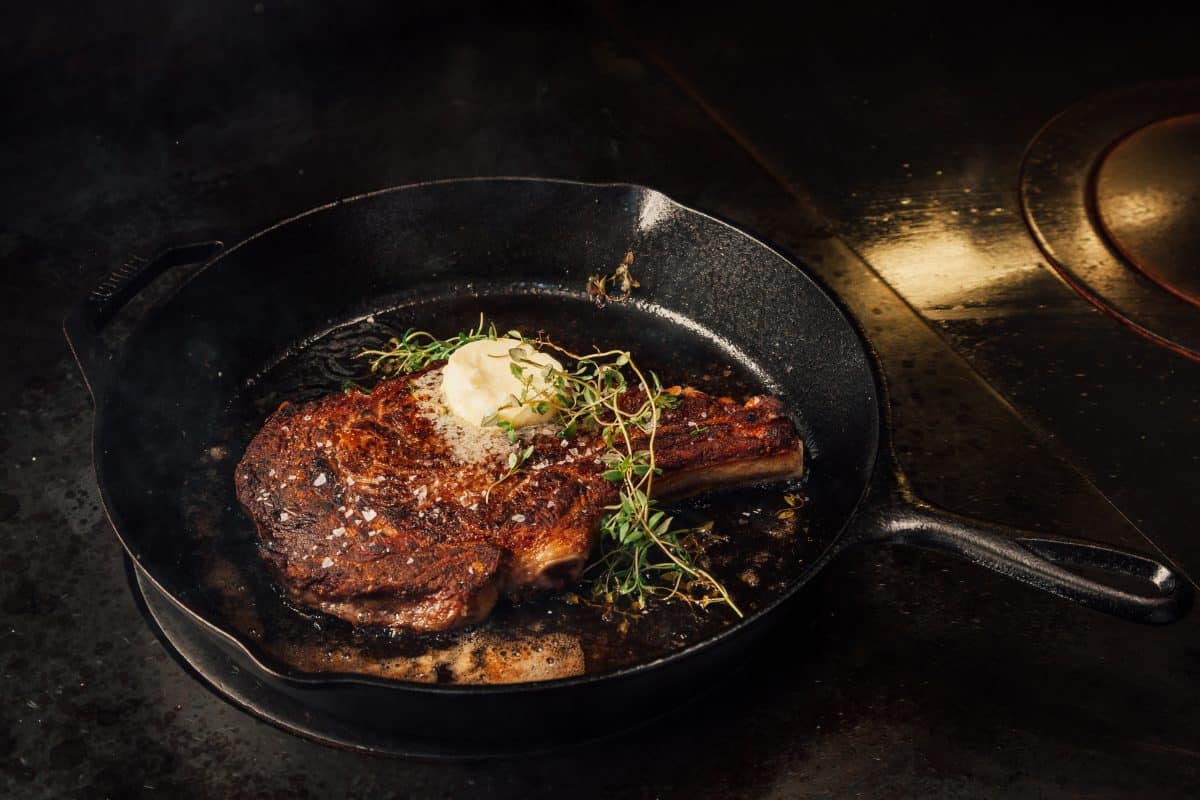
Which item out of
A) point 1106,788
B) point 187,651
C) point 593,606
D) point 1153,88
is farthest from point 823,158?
point 187,651

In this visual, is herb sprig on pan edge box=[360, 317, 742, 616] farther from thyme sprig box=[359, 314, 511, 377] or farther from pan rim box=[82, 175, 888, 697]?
pan rim box=[82, 175, 888, 697]

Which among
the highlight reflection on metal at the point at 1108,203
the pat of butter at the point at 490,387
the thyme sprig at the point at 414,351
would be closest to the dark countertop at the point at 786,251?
the highlight reflection on metal at the point at 1108,203

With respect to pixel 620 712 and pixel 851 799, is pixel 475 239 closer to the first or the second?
pixel 620 712

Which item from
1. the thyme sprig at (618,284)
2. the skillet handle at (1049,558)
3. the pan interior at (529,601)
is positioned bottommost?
the pan interior at (529,601)

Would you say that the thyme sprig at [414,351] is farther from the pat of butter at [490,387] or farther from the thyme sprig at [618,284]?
the thyme sprig at [618,284]

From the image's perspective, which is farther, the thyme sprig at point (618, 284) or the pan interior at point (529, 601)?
the thyme sprig at point (618, 284)

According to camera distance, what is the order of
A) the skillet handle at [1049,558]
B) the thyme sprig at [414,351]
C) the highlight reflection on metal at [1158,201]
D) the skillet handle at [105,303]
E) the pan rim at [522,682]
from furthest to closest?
the highlight reflection on metal at [1158,201] < the thyme sprig at [414,351] < the skillet handle at [105,303] < the skillet handle at [1049,558] < the pan rim at [522,682]

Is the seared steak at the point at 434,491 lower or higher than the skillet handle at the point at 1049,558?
lower

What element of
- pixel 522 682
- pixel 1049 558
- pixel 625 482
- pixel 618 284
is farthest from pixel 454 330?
pixel 1049 558
